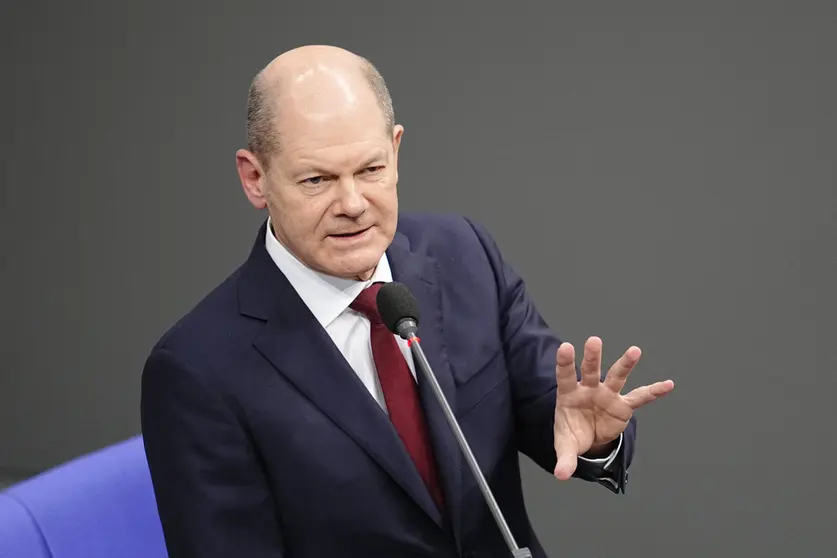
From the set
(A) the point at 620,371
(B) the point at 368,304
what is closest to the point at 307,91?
(B) the point at 368,304

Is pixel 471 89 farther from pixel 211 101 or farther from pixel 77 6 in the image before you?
pixel 77 6

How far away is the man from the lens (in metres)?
1.46

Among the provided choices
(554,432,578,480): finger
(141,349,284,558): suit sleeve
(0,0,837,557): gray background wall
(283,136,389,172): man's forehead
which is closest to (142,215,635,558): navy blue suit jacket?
(141,349,284,558): suit sleeve

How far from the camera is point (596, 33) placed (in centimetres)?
244

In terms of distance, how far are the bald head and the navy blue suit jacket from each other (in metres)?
0.20

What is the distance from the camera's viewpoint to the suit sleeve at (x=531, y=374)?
5.36 ft

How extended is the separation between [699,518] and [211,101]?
1610mm

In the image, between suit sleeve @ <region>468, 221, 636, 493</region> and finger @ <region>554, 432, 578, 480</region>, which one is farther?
suit sleeve @ <region>468, 221, 636, 493</region>

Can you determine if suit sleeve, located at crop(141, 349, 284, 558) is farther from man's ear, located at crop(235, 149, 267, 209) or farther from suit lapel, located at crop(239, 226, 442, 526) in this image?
man's ear, located at crop(235, 149, 267, 209)

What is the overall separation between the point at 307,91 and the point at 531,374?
563mm

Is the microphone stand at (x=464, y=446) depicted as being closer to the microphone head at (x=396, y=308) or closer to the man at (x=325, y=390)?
the microphone head at (x=396, y=308)

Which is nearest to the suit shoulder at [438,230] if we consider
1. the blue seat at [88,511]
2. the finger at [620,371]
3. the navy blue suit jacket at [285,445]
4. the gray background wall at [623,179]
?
the navy blue suit jacket at [285,445]

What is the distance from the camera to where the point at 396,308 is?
52.9 inches

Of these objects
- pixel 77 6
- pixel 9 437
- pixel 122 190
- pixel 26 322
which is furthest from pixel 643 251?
pixel 9 437
